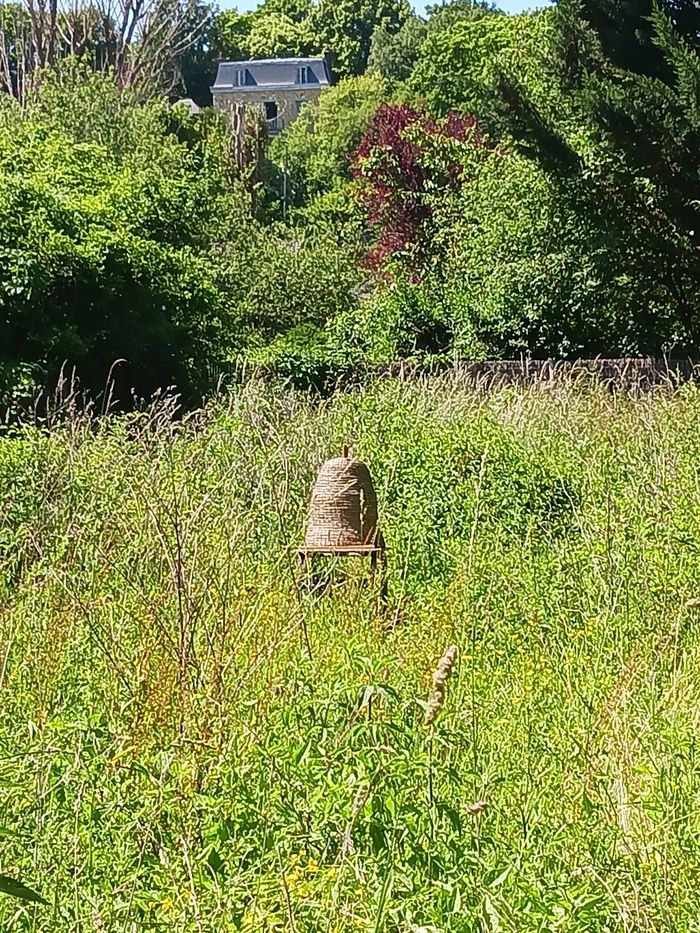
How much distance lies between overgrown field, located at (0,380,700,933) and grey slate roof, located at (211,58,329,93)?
2991 inches

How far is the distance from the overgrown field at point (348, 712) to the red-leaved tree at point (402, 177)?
13349mm

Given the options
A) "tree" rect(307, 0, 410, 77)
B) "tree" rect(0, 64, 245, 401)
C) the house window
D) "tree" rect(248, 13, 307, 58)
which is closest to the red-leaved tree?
"tree" rect(0, 64, 245, 401)

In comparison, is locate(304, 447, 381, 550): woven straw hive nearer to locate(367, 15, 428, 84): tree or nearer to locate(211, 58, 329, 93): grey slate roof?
locate(367, 15, 428, 84): tree

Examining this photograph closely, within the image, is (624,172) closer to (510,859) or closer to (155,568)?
(155,568)

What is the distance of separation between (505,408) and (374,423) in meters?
1.49

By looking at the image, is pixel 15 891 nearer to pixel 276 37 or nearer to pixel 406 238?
pixel 406 238

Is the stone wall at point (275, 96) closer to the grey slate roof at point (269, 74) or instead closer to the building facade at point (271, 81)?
the building facade at point (271, 81)

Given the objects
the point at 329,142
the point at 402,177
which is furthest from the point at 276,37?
the point at 402,177

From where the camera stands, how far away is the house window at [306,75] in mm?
79562

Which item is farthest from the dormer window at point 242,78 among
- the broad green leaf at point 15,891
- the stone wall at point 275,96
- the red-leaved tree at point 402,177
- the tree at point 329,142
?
the broad green leaf at point 15,891

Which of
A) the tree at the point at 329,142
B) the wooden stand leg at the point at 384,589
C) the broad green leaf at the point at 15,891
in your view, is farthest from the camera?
the tree at the point at 329,142

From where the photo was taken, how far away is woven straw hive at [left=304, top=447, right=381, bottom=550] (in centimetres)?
624

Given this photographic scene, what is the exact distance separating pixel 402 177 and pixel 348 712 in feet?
66.3

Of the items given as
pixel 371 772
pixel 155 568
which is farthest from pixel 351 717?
pixel 155 568
